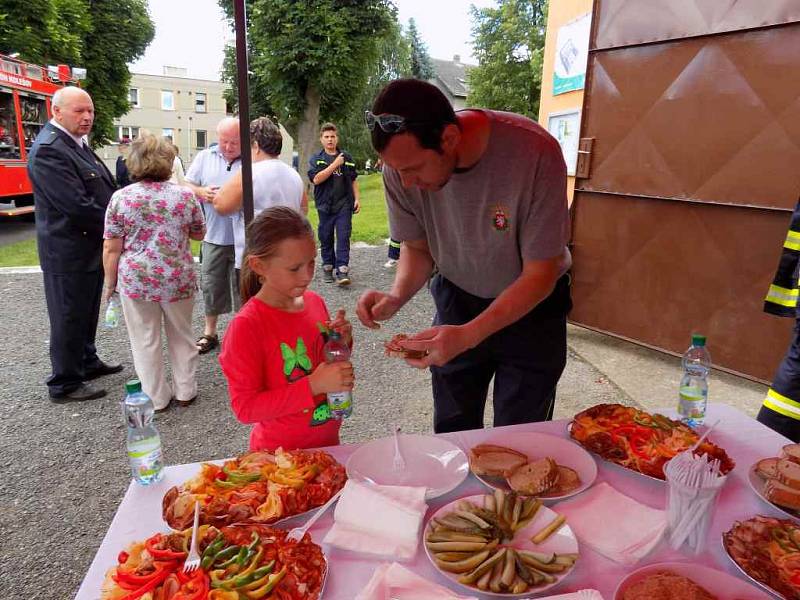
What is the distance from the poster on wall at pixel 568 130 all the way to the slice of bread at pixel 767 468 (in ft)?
13.0

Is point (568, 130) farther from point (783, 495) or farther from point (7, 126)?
point (7, 126)

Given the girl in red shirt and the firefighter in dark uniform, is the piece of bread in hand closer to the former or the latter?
the girl in red shirt

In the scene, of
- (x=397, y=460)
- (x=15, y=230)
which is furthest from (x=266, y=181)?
(x=15, y=230)


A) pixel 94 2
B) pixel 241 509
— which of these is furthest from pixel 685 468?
pixel 94 2

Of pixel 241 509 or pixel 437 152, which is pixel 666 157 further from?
pixel 241 509

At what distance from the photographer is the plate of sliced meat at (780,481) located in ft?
4.36

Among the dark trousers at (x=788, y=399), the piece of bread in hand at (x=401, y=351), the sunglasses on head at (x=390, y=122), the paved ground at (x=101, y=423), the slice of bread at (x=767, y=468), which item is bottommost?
the paved ground at (x=101, y=423)

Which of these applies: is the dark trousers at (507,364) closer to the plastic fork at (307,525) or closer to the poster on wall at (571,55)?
the plastic fork at (307,525)

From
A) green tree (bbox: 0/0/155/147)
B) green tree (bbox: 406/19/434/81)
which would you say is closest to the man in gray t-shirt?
green tree (bbox: 0/0/155/147)

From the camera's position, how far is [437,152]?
159 cm

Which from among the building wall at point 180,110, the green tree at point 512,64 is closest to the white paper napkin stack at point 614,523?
the green tree at point 512,64

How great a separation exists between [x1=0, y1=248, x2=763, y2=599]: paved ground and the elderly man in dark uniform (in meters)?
0.37

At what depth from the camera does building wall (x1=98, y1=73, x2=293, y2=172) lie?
46969mm

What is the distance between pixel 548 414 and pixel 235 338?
1267mm
